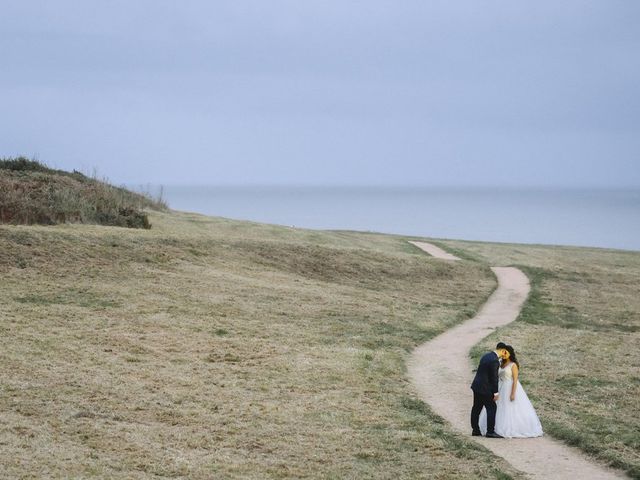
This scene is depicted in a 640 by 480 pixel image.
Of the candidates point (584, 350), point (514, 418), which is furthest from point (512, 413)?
point (584, 350)

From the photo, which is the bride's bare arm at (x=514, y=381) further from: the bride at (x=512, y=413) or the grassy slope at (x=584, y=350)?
the grassy slope at (x=584, y=350)

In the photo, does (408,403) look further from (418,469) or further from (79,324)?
(79,324)

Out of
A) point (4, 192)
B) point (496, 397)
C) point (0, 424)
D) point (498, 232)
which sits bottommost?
point (0, 424)

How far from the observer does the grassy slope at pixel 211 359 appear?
1684 centimetres

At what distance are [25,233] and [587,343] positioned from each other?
2620cm

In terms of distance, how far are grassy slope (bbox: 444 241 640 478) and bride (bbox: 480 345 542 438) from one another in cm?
67

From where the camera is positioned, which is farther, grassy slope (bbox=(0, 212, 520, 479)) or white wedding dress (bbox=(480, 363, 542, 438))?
white wedding dress (bbox=(480, 363, 542, 438))

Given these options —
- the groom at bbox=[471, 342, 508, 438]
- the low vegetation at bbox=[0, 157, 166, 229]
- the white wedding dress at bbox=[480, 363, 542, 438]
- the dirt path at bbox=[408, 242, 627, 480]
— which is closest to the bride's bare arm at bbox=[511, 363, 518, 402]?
the white wedding dress at bbox=[480, 363, 542, 438]

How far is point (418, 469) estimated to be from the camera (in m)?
16.5

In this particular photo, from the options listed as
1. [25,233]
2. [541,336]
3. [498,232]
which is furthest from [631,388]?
[498,232]

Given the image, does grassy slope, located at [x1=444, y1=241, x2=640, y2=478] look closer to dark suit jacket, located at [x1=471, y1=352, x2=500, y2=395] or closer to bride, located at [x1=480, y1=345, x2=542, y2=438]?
bride, located at [x1=480, y1=345, x2=542, y2=438]

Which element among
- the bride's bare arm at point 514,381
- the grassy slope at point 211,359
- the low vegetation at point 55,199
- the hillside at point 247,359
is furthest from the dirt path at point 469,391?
the low vegetation at point 55,199

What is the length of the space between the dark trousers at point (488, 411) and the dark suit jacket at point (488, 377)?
151mm

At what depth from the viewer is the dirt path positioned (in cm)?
1695
